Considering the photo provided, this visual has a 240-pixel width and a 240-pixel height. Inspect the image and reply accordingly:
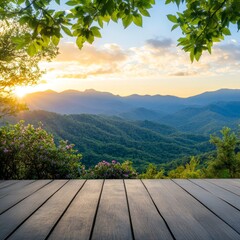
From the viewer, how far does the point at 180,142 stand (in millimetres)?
73812

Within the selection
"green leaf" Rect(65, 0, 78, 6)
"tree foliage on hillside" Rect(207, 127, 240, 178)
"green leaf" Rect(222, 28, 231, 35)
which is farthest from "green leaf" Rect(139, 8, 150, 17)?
"tree foliage on hillside" Rect(207, 127, 240, 178)

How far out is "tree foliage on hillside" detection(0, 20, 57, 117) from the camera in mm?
10445

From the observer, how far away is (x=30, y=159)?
5484 mm

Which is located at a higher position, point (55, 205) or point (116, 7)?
point (116, 7)

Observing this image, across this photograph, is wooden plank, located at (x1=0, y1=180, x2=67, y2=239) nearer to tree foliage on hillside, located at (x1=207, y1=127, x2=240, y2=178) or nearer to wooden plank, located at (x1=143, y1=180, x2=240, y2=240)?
wooden plank, located at (x1=143, y1=180, x2=240, y2=240)

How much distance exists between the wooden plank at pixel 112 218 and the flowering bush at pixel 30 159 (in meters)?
2.93

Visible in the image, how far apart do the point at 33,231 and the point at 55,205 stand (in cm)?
61

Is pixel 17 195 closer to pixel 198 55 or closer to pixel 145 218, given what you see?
pixel 145 218

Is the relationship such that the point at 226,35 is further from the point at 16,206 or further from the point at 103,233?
the point at 16,206

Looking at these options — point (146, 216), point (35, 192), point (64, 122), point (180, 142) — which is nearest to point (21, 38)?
point (146, 216)

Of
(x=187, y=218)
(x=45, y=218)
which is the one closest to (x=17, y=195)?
(x=45, y=218)

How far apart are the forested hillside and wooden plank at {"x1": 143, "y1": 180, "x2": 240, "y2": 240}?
133ft

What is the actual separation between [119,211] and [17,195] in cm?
110

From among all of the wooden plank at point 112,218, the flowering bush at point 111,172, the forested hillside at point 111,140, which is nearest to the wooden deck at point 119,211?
the wooden plank at point 112,218
